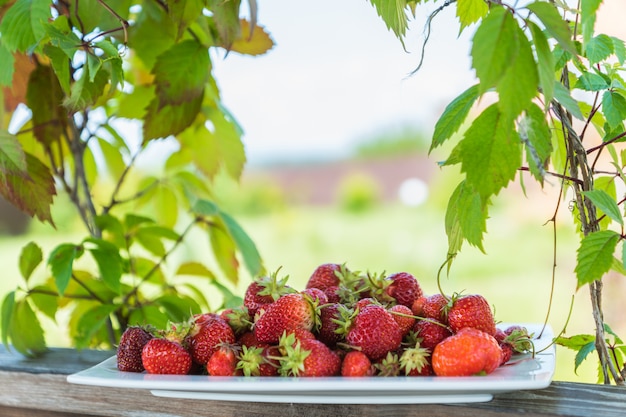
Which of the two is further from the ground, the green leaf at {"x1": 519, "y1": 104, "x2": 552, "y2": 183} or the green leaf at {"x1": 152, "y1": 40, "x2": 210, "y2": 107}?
the green leaf at {"x1": 152, "y1": 40, "x2": 210, "y2": 107}

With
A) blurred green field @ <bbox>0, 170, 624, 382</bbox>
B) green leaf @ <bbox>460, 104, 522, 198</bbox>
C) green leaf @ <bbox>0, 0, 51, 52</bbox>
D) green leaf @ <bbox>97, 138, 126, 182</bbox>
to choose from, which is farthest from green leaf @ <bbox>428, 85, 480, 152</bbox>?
blurred green field @ <bbox>0, 170, 624, 382</bbox>

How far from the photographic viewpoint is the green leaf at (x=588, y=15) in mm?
416

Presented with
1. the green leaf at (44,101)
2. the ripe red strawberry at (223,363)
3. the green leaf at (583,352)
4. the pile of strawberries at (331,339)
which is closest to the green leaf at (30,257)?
Result: the green leaf at (44,101)

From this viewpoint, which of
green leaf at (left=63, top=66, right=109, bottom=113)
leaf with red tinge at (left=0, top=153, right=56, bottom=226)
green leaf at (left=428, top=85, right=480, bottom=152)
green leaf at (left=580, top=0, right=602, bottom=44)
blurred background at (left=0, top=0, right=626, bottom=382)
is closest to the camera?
green leaf at (left=580, top=0, right=602, bottom=44)

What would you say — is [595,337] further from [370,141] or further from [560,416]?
[370,141]

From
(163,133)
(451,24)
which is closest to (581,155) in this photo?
(451,24)

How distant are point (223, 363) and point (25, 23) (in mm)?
345

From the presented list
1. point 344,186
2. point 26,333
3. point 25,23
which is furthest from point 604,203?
point 344,186

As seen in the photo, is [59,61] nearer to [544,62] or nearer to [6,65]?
[6,65]

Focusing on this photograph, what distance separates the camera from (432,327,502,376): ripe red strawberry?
52 centimetres

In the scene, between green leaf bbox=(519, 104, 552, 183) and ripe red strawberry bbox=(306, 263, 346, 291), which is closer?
green leaf bbox=(519, 104, 552, 183)

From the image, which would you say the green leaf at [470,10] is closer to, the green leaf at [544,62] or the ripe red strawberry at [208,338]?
the green leaf at [544,62]

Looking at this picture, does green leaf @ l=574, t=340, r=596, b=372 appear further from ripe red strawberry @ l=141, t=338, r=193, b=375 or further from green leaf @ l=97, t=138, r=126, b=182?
green leaf @ l=97, t=138, r=126, b=182

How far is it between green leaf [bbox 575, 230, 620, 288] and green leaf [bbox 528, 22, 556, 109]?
0.46ft
